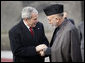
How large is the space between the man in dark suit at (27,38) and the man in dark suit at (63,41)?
564 millimetres

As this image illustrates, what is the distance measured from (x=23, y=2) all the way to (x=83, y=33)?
22.0ft

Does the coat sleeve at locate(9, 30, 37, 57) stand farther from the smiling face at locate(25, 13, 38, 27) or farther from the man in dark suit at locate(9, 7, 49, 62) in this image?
the smiling face at locate(25, 13, 38, 27)

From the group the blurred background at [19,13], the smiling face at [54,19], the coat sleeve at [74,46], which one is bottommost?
the coat sleeve at [74,46]

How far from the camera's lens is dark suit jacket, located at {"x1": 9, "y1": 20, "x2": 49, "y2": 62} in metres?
7.08

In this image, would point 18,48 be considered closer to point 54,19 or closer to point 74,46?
point 54,19

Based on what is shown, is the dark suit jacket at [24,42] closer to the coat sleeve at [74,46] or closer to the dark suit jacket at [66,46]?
the dark suit jacket at [66,46]

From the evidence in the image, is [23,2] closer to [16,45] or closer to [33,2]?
[33,2]

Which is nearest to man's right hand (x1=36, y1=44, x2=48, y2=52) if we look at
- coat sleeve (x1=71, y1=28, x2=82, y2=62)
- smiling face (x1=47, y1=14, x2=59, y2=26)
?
smiling face (x1=47, y1=14, x2=59, y2=26)

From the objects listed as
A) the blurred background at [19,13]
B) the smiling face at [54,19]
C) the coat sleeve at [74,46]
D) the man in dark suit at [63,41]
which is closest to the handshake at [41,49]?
the man in dark suit at [63,41]

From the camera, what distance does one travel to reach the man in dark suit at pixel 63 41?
20.5 feet

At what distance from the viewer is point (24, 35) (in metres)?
7.23

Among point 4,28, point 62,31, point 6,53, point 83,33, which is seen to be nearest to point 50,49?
point 62,31

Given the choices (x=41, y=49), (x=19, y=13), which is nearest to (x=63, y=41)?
(x=41, y=49)

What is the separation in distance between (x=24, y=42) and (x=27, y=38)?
12 cm
